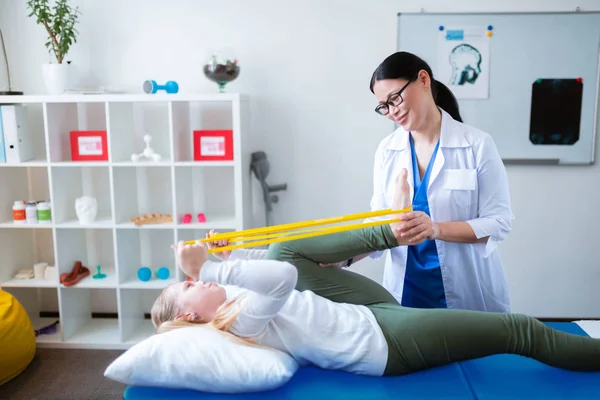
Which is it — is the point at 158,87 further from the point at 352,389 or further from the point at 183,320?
the point at 352,389

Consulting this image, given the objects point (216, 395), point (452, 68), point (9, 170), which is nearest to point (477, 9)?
point (452, 68)

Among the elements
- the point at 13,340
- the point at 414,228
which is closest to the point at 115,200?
the point at 13,340

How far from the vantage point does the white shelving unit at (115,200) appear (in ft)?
9.55

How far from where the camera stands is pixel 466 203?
1785 millimetres

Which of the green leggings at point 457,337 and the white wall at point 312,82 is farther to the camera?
the white wall at point 312,82

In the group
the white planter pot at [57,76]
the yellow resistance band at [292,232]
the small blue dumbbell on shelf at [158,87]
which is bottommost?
the yellow resistance band at [292,232]

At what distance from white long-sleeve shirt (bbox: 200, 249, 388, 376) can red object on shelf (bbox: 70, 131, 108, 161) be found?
1.79 meters

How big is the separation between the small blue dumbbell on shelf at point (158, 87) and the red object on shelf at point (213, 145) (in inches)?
10.5

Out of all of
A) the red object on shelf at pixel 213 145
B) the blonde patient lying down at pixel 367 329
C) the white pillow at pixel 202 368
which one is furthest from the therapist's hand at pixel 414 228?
the red object on shelf at pixel 213 145

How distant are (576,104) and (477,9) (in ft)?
2.55

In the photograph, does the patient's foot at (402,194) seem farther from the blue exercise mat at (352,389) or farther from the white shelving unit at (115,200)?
the white shelving unit at (115,200)

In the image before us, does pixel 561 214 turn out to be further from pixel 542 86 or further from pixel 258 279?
pixel 258 279

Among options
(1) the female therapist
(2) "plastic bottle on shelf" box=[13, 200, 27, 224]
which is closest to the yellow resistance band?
(1) the female therapist

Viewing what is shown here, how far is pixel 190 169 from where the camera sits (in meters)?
3.18
